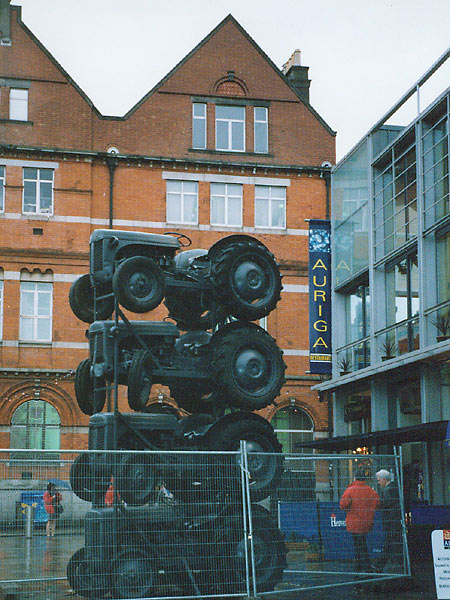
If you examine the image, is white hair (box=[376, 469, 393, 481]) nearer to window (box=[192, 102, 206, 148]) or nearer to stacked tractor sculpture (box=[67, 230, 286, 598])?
stacked tractor sculpture (box=[67, 230, 286, 598])

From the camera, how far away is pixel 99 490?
1109 cm

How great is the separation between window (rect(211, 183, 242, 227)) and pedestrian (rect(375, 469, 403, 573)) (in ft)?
73.2

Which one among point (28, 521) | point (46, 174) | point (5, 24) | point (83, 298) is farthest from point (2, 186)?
point (28, 521)

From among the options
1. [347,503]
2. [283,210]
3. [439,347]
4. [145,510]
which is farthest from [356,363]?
[145,510]

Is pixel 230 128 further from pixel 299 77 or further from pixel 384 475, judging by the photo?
pixel 384 475

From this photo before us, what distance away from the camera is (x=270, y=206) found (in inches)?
1363

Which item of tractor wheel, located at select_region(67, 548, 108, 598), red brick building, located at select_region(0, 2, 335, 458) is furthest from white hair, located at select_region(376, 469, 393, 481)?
red brick building, located at select_region(0, 2, 335, 458)

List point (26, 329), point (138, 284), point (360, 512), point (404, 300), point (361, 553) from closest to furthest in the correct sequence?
point (138, 284) < point (361, 553) < point (360, 512) < point (404, 300) < point (26, 329)

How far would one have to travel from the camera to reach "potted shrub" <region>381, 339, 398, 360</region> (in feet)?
74.6

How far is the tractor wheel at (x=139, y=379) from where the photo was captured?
1181cm

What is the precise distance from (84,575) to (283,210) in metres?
25.0

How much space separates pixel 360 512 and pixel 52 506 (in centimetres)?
402

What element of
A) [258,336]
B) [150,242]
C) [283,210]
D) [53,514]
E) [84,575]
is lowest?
[84,575]

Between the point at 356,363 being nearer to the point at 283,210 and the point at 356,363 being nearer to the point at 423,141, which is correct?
the point at 423,141
